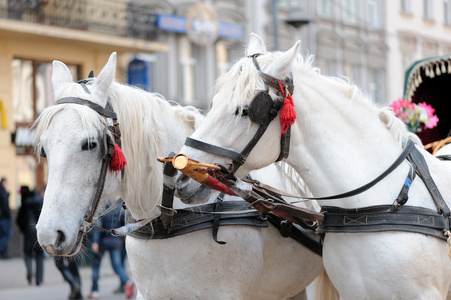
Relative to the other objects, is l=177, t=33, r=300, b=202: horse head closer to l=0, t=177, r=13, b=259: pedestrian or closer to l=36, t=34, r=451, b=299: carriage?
l=36, t=34, r=451, b=299: carriage

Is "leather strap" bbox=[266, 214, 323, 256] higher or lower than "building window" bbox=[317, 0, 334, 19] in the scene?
lower

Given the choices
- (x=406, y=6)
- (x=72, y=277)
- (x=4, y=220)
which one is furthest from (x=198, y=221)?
(x=406, y=6)

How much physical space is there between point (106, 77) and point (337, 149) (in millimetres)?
1397

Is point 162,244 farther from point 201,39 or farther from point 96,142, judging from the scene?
point 201,39

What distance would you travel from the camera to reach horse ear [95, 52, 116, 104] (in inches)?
164

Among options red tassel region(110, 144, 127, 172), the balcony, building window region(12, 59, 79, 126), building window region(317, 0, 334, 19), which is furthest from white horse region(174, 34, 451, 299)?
building window region(317, 0, 334, 19)

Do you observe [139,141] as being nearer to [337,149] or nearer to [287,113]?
[287,113]

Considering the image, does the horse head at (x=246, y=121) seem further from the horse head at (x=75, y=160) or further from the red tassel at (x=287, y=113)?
the horse head at (x=75, y=160)

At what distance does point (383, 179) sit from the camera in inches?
149

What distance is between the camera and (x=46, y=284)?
44.1 ft

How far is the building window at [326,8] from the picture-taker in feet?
90.9

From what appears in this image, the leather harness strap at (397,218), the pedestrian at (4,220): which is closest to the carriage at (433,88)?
the leather harness strap at (397,218)

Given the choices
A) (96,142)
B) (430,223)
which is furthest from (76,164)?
(430,223)

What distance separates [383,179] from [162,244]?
1.35 metres
